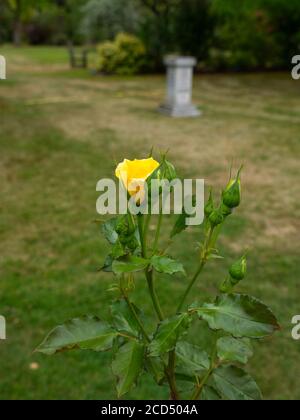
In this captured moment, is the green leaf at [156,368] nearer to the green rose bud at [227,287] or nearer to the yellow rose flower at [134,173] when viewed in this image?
the green rose bud at [227,287]

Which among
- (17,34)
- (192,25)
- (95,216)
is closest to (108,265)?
(95,216)

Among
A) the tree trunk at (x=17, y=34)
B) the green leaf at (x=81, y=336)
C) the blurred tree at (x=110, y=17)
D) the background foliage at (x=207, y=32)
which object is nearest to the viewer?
the green leaf at (x=81, y=336)

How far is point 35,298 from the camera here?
346 centimetres

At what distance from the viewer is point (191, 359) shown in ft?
3.26

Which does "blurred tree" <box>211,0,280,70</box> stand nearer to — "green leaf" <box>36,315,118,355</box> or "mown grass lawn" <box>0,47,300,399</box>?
"mown grass lawn" <box>0,47,300,399</box>

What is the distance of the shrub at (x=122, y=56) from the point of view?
55.8 feet

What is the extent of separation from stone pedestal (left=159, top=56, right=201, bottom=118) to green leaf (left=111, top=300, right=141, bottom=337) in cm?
942

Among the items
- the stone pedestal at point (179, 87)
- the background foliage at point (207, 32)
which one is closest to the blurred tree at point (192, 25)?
the background foliage at point (207, 32)

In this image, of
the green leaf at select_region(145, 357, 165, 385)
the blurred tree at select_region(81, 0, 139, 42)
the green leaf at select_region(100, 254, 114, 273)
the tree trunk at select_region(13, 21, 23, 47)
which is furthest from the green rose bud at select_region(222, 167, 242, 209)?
the tree trunk at select_region(13, 21, 23, 47)

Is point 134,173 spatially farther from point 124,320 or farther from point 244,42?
point 244,42

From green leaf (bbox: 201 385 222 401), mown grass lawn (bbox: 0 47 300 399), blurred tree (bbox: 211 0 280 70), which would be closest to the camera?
green leaf (bbox: 201 385 222 401)

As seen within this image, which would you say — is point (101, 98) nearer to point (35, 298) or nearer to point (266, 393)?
point (35, 298)

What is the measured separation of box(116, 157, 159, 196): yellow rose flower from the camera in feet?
2.37

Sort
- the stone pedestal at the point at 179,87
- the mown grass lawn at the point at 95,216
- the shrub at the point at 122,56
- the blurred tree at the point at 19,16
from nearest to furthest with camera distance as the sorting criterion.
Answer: the mown grass lawn at the point at 95,216 → the stone pedestal at the point at 179,87 → the shrub at the point at 122,56 → the blurred tree at the point at 19,16
